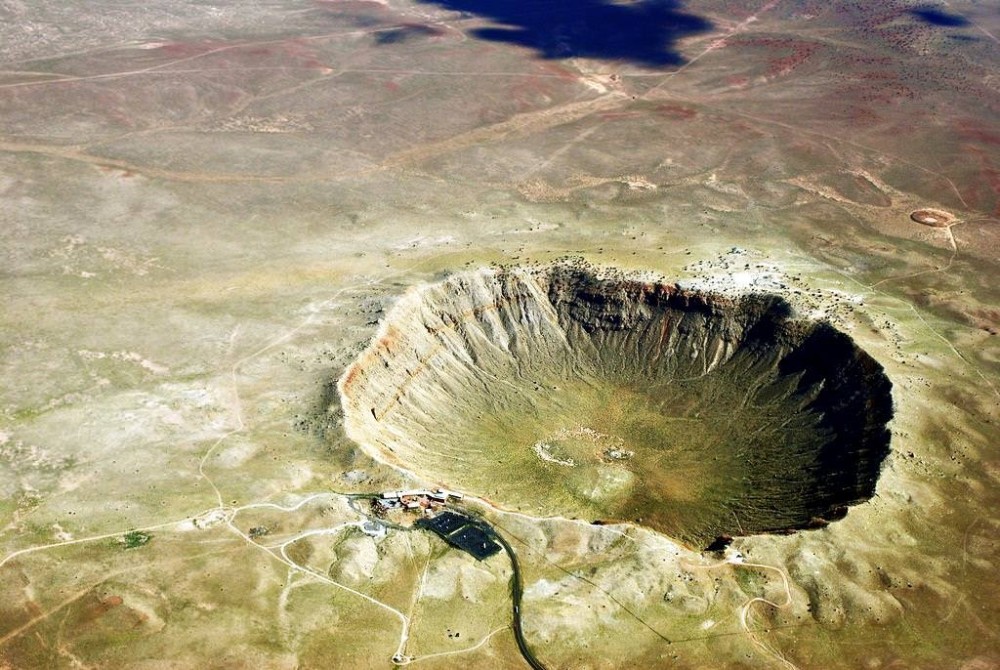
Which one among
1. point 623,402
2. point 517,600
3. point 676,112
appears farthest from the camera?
point 676,112

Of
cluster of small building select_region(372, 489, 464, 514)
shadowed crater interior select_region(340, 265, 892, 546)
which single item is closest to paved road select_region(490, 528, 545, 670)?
cluster of small building select_region(372, 489, 464, 514)

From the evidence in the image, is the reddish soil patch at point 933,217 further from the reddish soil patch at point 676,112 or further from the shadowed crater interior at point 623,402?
the reddish soil patch at point 676,112

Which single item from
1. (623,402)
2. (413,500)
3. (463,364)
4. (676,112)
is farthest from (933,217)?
(413,500)

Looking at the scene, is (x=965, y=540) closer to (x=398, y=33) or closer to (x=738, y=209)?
(x=738, y=209)

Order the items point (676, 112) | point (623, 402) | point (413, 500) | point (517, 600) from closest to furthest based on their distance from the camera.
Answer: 1. point (517, 600)
2. point (413, 500)
3. point (623, 402)
4. point (676, 112)

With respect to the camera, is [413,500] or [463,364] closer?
[413,500]

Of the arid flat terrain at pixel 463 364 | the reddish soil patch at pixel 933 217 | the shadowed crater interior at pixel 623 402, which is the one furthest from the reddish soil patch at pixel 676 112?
the shadowed crater interior at pixel 623 402

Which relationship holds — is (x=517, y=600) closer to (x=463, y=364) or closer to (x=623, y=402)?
(x=623, y=402)
